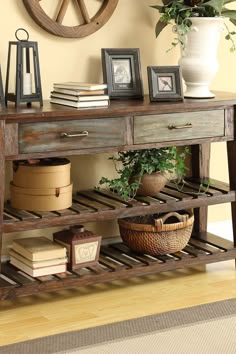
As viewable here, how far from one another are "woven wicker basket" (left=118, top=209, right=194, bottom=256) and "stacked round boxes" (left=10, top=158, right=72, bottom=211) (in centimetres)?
37

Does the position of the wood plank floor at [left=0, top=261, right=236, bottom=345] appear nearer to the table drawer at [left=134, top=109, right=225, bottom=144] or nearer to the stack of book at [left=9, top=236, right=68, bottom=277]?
the stack of book at [left=9, top=236, right=68, bottom=277]

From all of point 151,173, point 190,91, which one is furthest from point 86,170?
point 190,91

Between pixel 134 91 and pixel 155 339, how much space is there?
1.16 metres

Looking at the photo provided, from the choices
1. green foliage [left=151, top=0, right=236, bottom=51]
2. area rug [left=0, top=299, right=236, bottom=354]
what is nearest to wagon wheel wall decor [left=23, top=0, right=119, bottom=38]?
green foliage [left=151, top=0, right=236, bottom=51]

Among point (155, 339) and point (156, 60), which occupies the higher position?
point (156, 60)

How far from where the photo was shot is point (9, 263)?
3705 mm

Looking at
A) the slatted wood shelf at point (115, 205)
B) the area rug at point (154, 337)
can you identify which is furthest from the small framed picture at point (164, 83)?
the area rug at point (154, 337)

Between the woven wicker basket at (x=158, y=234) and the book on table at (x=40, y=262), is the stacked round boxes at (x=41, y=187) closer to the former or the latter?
the book on table at (x=40, y=262)

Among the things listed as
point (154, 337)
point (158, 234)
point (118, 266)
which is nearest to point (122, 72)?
point (158, 234)

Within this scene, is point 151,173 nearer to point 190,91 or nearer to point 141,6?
point 190,91

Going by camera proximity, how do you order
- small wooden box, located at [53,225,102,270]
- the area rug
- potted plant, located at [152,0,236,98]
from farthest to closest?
potted plant, located at [152,0,236,98] < small wooden box, located at [53,225,102,270] < the area rug

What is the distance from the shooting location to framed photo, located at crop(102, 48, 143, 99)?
3732 millimetres

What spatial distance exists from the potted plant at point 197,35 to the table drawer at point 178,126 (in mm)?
162

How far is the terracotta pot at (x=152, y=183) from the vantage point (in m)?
3.75
